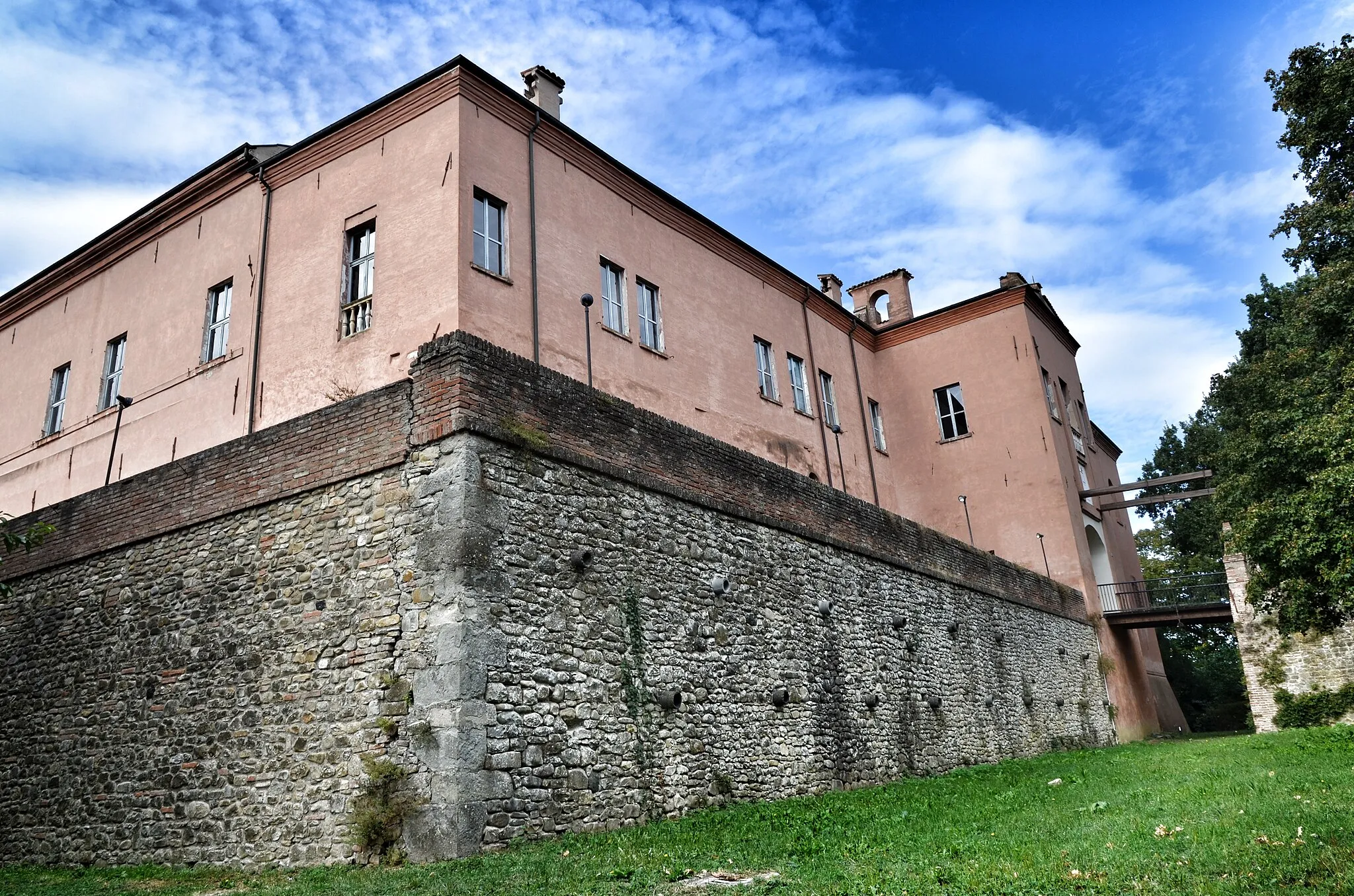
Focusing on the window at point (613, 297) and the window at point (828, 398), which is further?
the window at point (828, 398)

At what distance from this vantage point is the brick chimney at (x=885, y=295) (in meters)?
26.7

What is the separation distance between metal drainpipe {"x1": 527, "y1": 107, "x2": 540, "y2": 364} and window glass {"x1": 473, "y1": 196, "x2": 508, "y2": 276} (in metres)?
0.52

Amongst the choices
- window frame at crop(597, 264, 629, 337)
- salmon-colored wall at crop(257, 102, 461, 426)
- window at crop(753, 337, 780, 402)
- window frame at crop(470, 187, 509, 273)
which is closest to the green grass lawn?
salmon-colored wall at crop(257, 102, 461, 426)

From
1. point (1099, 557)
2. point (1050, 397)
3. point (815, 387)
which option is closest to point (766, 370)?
point (815, 387)

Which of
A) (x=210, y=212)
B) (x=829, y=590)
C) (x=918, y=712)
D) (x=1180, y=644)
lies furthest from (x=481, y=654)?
(x=1180, y=644)

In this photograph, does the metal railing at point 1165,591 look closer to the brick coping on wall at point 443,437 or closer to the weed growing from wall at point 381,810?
the brick coping on wall at point 443,437

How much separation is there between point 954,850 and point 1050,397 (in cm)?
1977

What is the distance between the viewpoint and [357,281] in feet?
49.2

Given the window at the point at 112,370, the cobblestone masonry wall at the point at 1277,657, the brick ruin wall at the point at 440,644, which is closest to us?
the brick ruin wall at the point at 440,644

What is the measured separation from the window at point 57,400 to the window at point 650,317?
37.5ft

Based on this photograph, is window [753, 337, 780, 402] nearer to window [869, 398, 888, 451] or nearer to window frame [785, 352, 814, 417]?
window frame [785, 352, 814, 417]

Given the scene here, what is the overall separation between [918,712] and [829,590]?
2594 mm

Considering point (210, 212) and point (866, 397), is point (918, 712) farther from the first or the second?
point (210, 212)

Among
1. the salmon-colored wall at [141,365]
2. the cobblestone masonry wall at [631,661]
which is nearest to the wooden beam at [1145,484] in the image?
the cobblestone masonry wall at [631,661]
